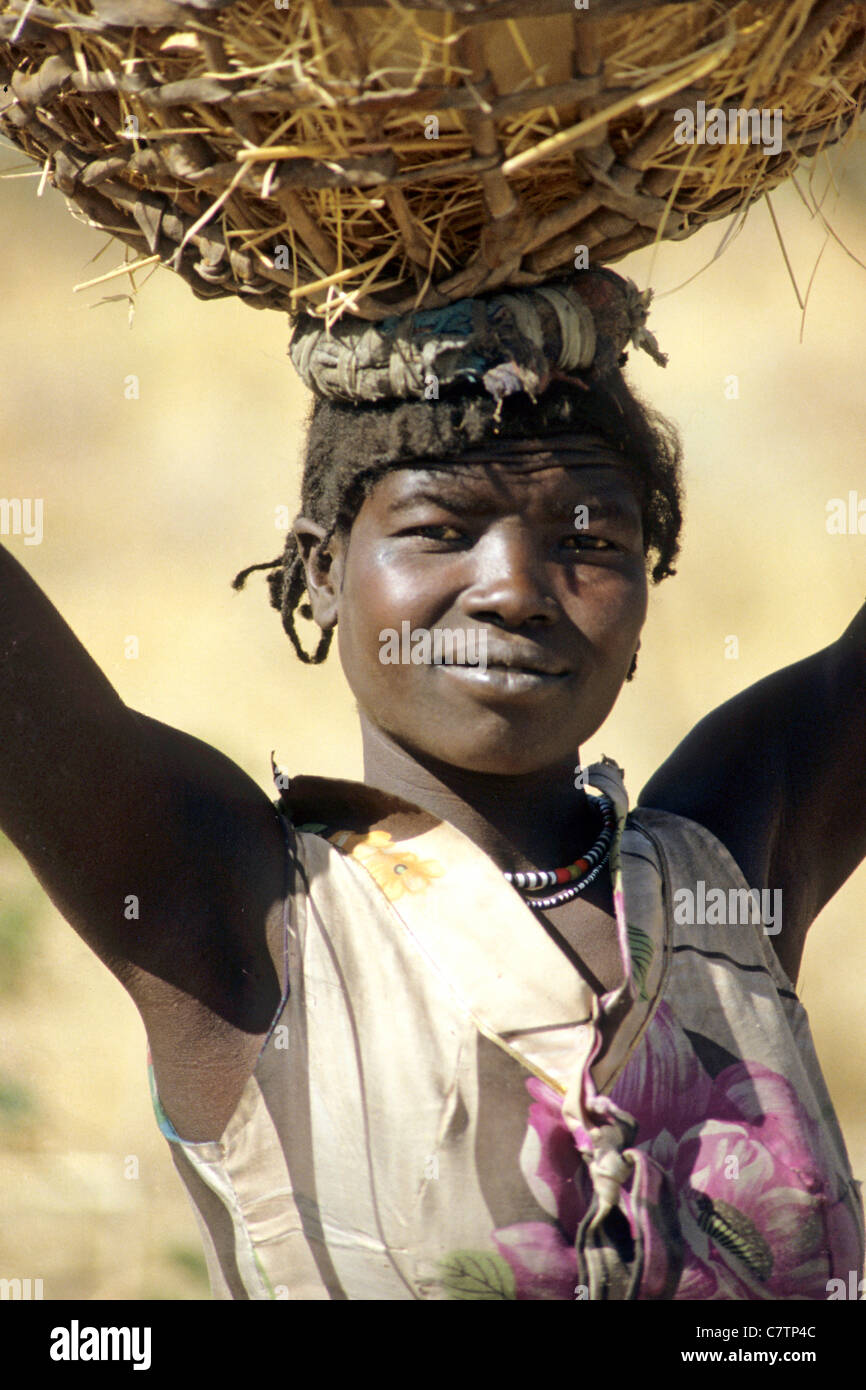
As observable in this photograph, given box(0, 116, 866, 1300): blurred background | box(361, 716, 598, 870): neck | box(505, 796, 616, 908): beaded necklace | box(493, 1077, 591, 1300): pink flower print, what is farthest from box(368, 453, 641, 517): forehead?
box(0, 116, 866, 1300): blurred background

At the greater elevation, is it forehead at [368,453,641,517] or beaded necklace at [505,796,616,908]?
forehead at [368,453,641,517]

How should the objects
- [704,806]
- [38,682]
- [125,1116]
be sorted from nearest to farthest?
[38,682] → [704,806] → [125,1116]

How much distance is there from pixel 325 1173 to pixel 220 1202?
0.14 m

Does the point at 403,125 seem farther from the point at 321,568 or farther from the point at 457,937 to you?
the point at 457,937

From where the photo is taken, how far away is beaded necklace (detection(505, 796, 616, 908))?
1864mm

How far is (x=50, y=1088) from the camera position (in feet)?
17.0

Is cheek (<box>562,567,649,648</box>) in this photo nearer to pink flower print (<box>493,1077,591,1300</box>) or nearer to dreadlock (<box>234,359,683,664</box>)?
dreadlock (<box>234,359,683,664</box>)

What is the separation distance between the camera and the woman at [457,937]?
1.64m

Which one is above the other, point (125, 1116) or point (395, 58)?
point (395, 58)

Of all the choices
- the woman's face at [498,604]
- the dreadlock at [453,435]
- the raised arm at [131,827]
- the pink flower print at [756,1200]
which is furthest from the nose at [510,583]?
the pink flower print at [756,1200]

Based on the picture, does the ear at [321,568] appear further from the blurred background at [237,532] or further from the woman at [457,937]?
the blurred background at [237,532]

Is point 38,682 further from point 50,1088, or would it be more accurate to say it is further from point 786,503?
point 786,503
